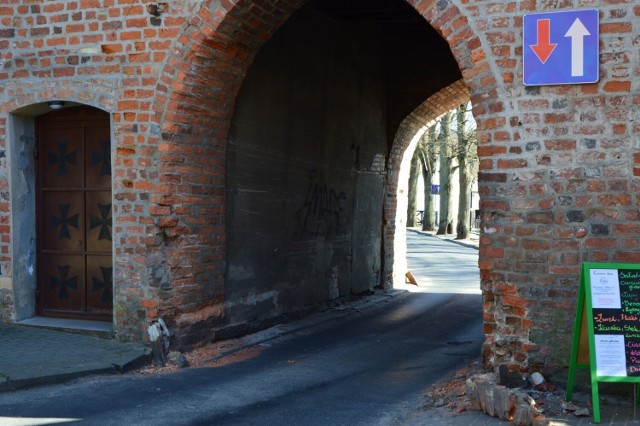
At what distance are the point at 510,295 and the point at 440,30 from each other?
235cm

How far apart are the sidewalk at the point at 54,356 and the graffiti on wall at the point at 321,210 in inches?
145

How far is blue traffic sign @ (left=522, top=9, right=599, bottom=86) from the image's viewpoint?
5.84m

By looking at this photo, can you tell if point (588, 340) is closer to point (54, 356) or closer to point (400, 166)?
point (54, 356)

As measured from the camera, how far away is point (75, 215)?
833cm

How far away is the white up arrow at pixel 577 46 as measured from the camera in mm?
5855

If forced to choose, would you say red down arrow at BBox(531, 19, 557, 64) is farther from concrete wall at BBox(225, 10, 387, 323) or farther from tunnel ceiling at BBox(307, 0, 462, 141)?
tunnel ceiling at BBox(307, 0, 462, 141)

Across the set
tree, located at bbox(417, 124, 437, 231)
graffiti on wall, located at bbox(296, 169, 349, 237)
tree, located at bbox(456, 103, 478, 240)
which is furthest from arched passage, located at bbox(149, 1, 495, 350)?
tree, located at bbox(417, 124, 437, 231)

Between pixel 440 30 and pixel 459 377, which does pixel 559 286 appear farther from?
pixel 440 30

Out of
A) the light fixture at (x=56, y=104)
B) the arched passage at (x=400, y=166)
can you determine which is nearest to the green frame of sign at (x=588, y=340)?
the light fixture at (x=56, y=104)

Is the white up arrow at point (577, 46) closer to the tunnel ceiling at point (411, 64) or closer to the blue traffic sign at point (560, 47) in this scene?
the blue traffic sign at point (560, 47)

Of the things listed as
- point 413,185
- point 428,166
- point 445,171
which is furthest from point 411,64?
point 413,185

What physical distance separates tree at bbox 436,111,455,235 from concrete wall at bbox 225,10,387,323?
20405 mm

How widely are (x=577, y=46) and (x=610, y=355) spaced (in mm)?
2430

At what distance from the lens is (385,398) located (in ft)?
21.2
